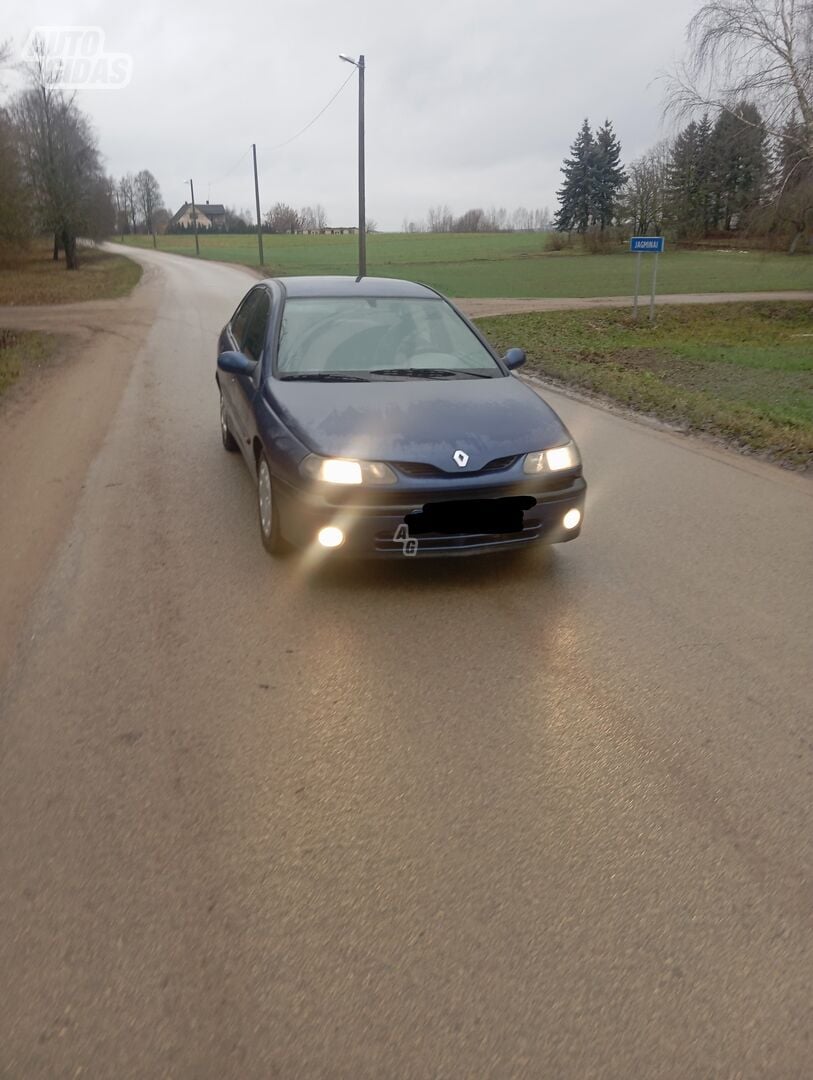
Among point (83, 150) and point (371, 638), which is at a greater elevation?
point (83, 150)

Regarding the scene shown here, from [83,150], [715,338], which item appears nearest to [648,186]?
[83,150]

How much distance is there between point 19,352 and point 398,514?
537 inches

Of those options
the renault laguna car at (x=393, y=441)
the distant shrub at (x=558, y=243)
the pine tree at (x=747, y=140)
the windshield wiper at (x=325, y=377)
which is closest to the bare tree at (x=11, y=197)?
the pine tree at (x=747, y=140)

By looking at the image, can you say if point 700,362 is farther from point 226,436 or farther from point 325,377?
point 325,377

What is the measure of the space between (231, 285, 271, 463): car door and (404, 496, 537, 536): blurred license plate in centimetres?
146

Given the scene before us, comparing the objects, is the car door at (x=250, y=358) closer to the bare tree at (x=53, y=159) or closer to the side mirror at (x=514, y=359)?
the side mirror at (x=514, y=359)

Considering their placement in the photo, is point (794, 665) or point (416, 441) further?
point (416, 441)

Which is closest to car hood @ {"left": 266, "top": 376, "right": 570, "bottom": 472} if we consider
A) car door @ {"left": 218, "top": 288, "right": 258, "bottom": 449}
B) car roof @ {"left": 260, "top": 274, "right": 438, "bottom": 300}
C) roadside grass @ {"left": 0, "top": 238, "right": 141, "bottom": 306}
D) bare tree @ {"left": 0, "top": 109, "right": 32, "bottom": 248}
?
car door @ {"left": 218, "top": 288, "right": 258, "bottom": 449}

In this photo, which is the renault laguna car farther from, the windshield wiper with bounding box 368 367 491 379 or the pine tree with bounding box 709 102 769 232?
the pine tree with bounding box 709 102 769 232

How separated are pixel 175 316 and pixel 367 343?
60.1 ft

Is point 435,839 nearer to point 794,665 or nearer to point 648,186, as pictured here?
point 794,665

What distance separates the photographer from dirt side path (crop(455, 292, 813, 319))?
26891 millimetres

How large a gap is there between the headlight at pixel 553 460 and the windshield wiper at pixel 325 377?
1.27 metres

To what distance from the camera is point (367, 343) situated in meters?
5.90
